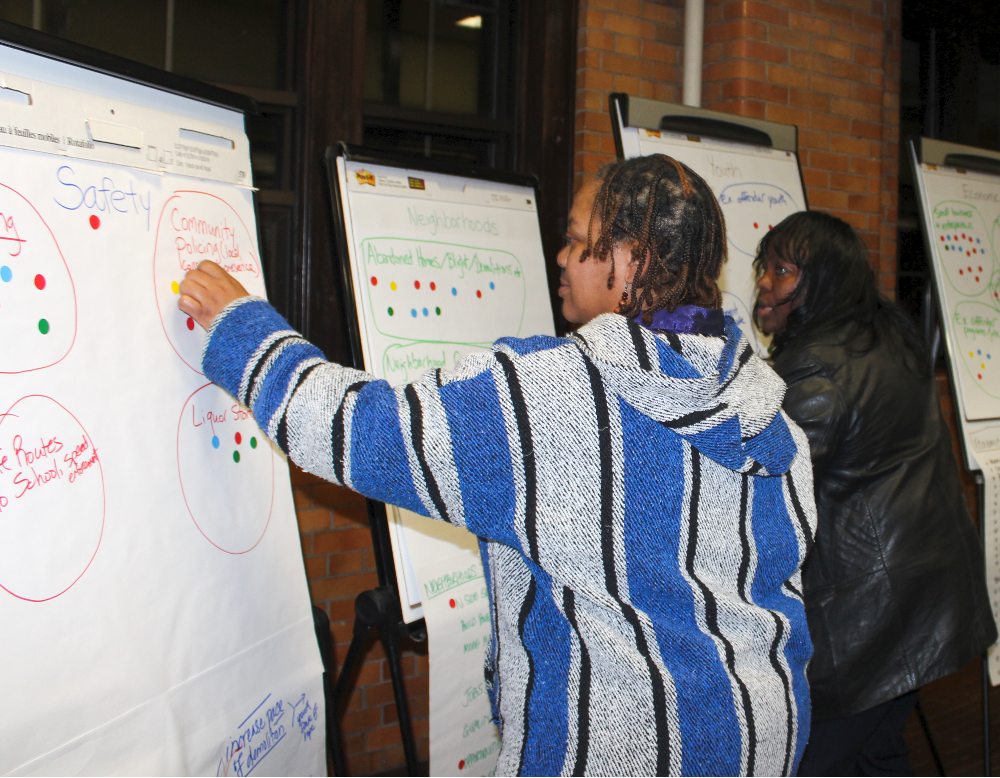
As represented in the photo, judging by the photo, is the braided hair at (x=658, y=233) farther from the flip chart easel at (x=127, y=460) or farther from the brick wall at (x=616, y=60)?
the brick wall at (x=616, y=60)

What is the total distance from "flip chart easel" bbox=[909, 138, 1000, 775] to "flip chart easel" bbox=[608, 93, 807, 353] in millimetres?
454

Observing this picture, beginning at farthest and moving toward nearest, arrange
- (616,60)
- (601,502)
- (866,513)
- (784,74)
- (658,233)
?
(784,74) → (616,60) → (866,513) → (658,233) → (601,502)

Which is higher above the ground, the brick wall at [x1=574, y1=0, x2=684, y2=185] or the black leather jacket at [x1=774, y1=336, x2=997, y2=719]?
the brick wall at [x1=574, y1=0, x2=684, y2=185]

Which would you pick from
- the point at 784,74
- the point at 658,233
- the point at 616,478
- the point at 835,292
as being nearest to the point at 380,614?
the point at 616,478

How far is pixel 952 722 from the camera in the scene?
3566 millimetres

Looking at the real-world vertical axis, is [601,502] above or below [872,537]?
above

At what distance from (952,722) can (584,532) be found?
305 centimetres

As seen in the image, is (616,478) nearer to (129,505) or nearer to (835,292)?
(129,505)

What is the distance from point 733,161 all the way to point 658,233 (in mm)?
1510

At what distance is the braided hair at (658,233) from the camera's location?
4.16 feet

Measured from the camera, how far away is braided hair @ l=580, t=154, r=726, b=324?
127 cm

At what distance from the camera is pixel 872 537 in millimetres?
2008

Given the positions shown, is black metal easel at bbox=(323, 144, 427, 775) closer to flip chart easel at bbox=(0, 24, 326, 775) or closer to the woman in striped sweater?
flip chart easel at bbox=(0, 24, 326, 775)

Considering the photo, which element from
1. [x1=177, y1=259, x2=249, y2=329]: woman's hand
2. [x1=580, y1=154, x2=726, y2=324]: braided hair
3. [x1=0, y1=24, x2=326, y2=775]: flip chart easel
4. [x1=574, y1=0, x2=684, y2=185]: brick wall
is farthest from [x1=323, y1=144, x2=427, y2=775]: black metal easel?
[x1=574, y1=0, x2=684, y2=185]: brick wall
